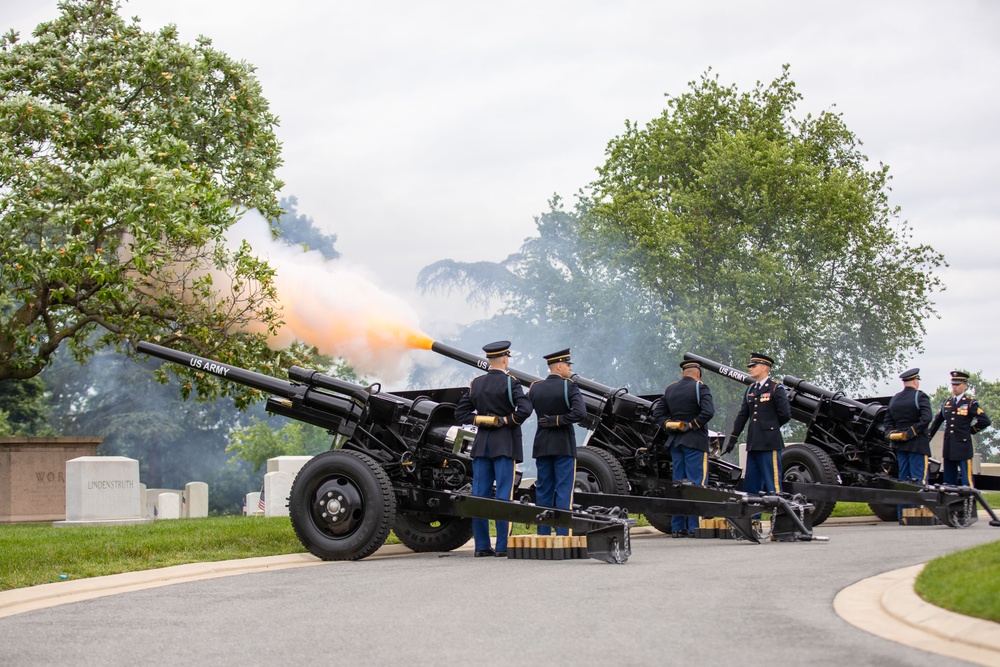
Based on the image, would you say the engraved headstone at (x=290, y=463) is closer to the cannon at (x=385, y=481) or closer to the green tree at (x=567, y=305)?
the cannon at (x=385, y=481)

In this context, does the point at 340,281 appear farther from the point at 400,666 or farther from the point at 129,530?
the point at 400,666

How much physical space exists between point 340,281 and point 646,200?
83.9ft

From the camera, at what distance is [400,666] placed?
18.7ft

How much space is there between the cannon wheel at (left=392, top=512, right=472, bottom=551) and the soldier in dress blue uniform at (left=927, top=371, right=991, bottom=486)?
679 cm

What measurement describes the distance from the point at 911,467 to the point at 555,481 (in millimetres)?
5829

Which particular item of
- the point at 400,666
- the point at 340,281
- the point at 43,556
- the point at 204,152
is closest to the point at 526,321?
the point at 204,152

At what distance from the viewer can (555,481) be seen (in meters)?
11.4

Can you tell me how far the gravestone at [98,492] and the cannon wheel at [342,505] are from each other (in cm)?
813

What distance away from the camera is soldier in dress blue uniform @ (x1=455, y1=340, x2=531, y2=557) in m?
11.2

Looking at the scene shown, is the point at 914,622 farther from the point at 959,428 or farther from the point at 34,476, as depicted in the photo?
the point at 34,476

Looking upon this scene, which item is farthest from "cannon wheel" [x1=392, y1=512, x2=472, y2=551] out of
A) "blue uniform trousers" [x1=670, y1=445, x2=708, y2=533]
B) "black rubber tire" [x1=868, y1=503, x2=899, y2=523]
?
"black rubber tire" [x1=868, y1=503, x2=899, y2=523]

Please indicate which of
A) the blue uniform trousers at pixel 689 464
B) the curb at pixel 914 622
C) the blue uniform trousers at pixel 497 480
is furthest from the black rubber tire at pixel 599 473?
the curb at pixel 914 622

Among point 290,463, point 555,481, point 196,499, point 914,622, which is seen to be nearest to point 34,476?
point 290,463

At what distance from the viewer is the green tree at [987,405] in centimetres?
5341
